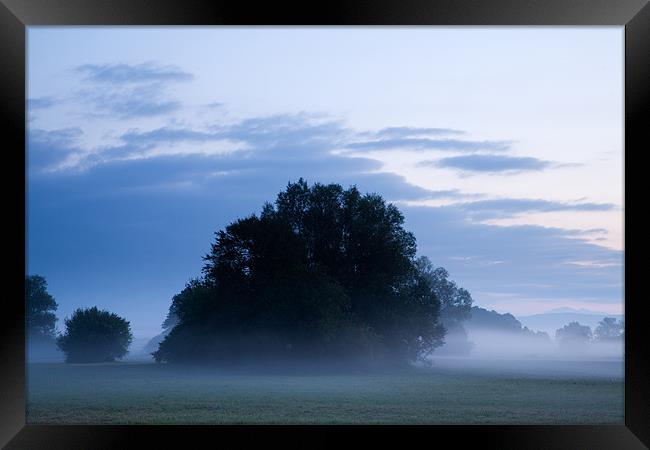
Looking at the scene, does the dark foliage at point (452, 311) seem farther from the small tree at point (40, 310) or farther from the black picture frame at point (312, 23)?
the black picture frame at point (312, 23)

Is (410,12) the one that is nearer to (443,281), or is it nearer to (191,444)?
(191,444)

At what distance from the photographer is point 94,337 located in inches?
1145

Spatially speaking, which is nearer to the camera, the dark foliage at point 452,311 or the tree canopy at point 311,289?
the tree canopy at point 311,289

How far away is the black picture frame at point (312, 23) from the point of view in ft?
20.1

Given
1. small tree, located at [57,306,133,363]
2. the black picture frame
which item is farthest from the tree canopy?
the black picture frame

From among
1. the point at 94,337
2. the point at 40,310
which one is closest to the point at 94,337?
the point at 94,337

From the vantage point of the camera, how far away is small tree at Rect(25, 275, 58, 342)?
35906 mm

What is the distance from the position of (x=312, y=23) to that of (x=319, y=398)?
917 centimetres

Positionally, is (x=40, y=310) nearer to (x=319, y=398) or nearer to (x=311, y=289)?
(x=311, y=289)

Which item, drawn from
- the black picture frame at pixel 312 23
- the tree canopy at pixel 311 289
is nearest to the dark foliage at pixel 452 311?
the tree canopy at pixel 311 289

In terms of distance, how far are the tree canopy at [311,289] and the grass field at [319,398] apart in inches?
32.1

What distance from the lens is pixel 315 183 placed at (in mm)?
23594

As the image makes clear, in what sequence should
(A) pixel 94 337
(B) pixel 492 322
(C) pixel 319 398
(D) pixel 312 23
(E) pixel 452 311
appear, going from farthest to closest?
(B) pixel 492 322 < (E) pixel 452 311 < (A) pixel 94 337 < (C) pixel 319 398 < (D) pixel 312 23

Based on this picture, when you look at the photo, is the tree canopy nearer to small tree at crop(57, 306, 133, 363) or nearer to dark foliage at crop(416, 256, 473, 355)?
small tree at crop(57, 306, 133, 363)
